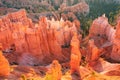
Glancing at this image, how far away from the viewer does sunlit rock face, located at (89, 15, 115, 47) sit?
38.9 meters

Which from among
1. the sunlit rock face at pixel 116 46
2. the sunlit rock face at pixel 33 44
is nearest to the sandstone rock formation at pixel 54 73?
the sunlit rock face at pixel 116 46

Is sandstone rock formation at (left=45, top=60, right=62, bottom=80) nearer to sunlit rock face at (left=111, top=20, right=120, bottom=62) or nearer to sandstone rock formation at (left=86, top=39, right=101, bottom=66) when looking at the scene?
sandstone rock formation at (left=86, top=39, right=101, bottom=66)

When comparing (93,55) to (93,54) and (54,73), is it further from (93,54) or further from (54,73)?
(54,73)

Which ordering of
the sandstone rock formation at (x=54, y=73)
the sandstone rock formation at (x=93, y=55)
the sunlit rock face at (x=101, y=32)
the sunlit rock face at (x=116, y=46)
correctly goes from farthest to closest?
the sunlit rock face at (x=101, y=32) < the sunlit rock face at (x=116, y=46) < the sandstone rock formation at (x=93, y=55) < the sandstone rock formation at (x=54, y=73)

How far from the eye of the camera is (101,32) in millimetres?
41406

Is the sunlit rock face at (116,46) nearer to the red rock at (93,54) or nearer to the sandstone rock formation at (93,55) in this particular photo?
the sandstone rock formation at (93,55)

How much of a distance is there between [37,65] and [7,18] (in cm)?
1363

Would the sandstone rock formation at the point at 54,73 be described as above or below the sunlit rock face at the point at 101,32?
above

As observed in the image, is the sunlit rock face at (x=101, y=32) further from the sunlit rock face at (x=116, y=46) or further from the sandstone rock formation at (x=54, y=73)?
the sandstone rock formation at (x=54, y=73)

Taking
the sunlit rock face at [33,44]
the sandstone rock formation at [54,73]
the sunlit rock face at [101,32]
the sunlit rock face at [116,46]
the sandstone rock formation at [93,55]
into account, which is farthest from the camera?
the sunlit rock face at [101,32]

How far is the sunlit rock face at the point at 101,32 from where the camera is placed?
1533 inches

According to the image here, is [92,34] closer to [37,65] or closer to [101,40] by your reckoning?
[101,40]

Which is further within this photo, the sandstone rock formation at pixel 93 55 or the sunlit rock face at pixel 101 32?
the sunlit rock face at pixel 101 32

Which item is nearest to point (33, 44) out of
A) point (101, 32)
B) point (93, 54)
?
point (93, 54)
